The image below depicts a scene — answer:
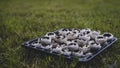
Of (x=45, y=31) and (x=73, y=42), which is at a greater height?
→ (x=73, y=42)

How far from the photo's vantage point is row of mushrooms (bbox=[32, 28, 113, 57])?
3453mm

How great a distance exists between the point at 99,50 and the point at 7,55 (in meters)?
1.28

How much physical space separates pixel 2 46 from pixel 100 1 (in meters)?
5.34

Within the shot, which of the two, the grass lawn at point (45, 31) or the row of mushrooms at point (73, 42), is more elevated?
the row of mushrooms at point (73, 42)

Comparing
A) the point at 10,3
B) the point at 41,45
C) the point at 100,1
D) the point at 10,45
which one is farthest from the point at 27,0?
the point at 41,45

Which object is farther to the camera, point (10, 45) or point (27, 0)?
point (27, 0)

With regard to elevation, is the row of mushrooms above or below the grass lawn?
above

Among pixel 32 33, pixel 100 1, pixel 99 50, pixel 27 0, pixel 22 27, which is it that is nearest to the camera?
pixel 99 50

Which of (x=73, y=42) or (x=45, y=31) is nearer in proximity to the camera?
(x=73, y=42)

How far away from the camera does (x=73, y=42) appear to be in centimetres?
360

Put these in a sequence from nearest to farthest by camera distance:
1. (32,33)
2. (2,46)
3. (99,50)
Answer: (99,50), (2,46), (32,33)

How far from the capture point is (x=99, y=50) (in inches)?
138

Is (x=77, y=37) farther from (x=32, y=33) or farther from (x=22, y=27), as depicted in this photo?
(x=22, y=27)

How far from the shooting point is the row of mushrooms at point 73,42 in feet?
11.3
